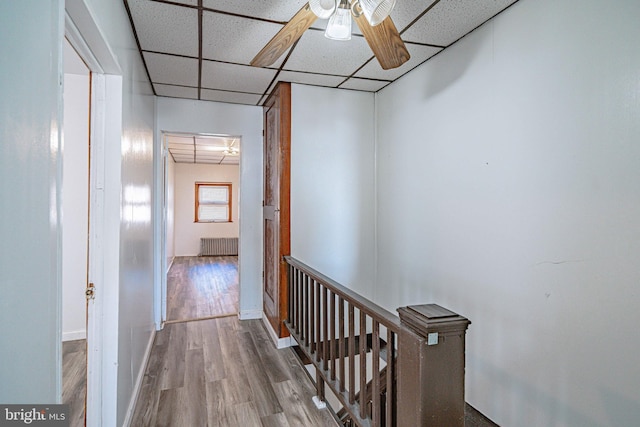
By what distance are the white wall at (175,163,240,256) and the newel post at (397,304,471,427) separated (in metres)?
8.00

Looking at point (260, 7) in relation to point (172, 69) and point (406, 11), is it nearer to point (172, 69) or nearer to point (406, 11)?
point (406, 11)

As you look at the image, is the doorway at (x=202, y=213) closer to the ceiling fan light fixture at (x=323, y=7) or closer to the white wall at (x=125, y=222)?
the white wall at (x=125, y=222)

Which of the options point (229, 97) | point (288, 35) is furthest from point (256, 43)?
point (229, 97)

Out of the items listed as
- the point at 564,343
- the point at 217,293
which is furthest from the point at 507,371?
the point at 217,293

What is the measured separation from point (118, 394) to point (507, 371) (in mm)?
2134

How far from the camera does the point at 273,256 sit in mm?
3299

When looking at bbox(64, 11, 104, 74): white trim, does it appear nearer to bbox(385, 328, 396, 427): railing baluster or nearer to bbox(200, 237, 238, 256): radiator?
bbox(385, 328, 396, 427): railing baluster

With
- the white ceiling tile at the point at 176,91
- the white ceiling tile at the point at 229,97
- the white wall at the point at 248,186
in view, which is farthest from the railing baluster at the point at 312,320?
the white ceiling tile at the point at 176,91

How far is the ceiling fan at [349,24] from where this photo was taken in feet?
4.69

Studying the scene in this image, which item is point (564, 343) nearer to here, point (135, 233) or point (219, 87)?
point (135, 233)

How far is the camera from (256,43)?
90.5 inches

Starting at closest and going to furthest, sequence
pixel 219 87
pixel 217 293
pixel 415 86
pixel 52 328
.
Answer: pixel 52 328
pixel 415 86
pixel 219 87
pixel 217 293

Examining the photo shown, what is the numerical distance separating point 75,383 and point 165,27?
2.09 meters

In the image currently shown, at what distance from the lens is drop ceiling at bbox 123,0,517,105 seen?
1890mm
